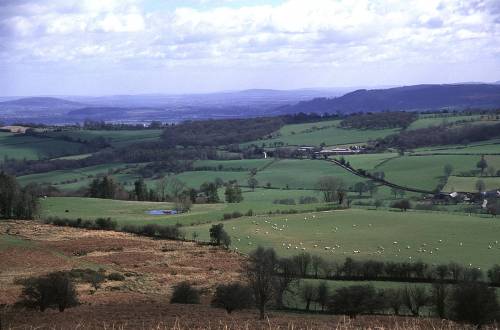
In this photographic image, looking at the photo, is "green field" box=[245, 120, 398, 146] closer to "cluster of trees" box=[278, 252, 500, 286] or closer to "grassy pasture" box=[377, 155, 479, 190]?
"grassy pasture" box=[377, 155, 479, 190]

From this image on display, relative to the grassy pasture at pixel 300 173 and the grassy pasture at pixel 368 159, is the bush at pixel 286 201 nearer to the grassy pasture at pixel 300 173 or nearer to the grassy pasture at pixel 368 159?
the grassy pasture at pixel 300 173

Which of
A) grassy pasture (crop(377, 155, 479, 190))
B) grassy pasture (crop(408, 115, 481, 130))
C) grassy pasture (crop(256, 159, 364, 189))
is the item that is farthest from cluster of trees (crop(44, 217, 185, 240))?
grassy pasture (crop(408, 115, 481, 130))

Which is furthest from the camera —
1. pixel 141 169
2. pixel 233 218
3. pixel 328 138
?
pixel 328 138

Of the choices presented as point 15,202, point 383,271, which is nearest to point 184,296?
point 383,271

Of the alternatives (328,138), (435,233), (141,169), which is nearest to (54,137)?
(141,169)

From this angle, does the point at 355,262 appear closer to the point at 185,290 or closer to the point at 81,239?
the point at 185,290

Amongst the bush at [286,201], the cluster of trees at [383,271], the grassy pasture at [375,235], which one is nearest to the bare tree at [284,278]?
the cluster of trees at [383,271]
